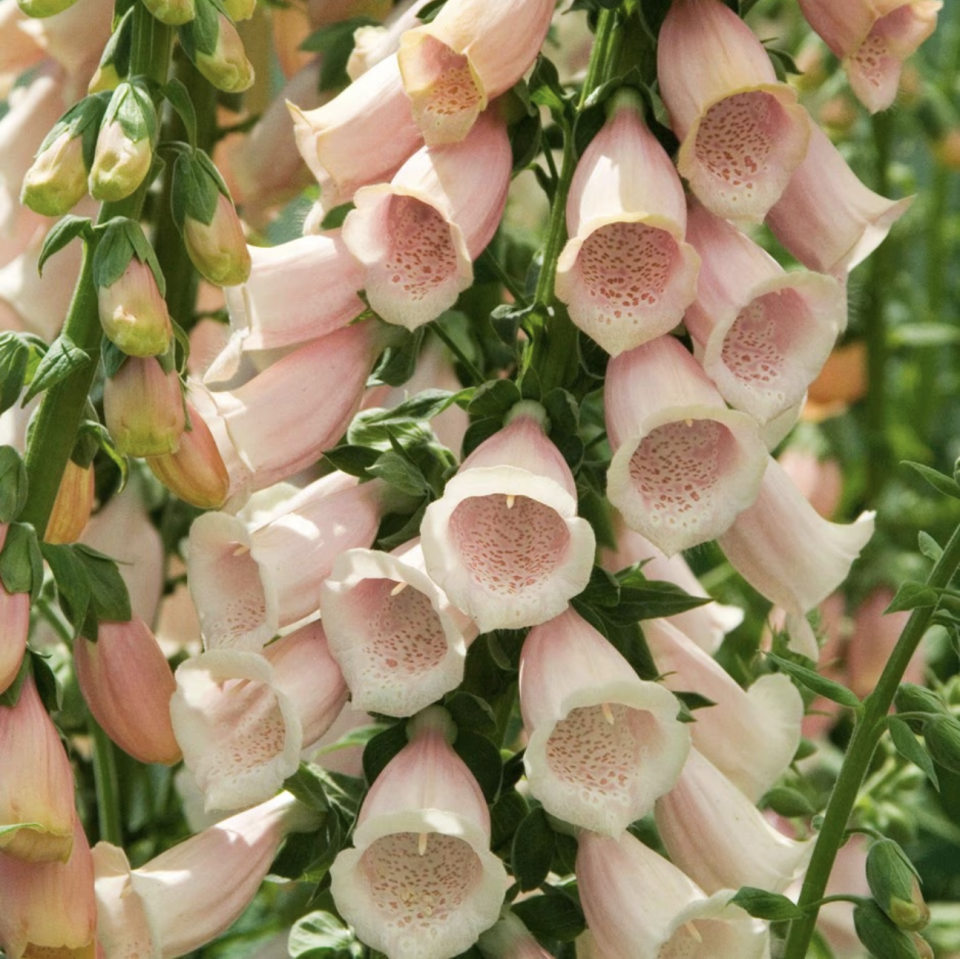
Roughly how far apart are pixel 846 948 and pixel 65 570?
2.24 feet

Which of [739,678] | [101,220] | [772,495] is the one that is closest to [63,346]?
[101,220]

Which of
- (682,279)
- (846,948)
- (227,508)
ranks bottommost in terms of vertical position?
(846,948)

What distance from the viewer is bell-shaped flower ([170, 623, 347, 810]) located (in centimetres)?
84

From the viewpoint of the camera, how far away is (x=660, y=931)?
33.6 inches

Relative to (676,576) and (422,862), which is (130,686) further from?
(676,576)

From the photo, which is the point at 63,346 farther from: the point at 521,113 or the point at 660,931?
the point at 660,931

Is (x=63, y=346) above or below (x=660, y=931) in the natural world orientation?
above

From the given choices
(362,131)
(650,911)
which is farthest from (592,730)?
(362,131)

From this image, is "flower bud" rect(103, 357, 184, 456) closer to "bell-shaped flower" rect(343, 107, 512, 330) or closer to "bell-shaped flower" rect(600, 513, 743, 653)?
"bell-shaped flower" rect(343, 107, 512, 330)

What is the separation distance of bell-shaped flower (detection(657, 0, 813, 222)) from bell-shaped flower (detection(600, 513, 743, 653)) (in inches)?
9.8

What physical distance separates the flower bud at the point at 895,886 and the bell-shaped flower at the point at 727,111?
0.32m

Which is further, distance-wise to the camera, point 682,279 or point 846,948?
point 846,948

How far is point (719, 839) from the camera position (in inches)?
36.9

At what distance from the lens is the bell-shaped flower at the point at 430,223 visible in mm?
839
